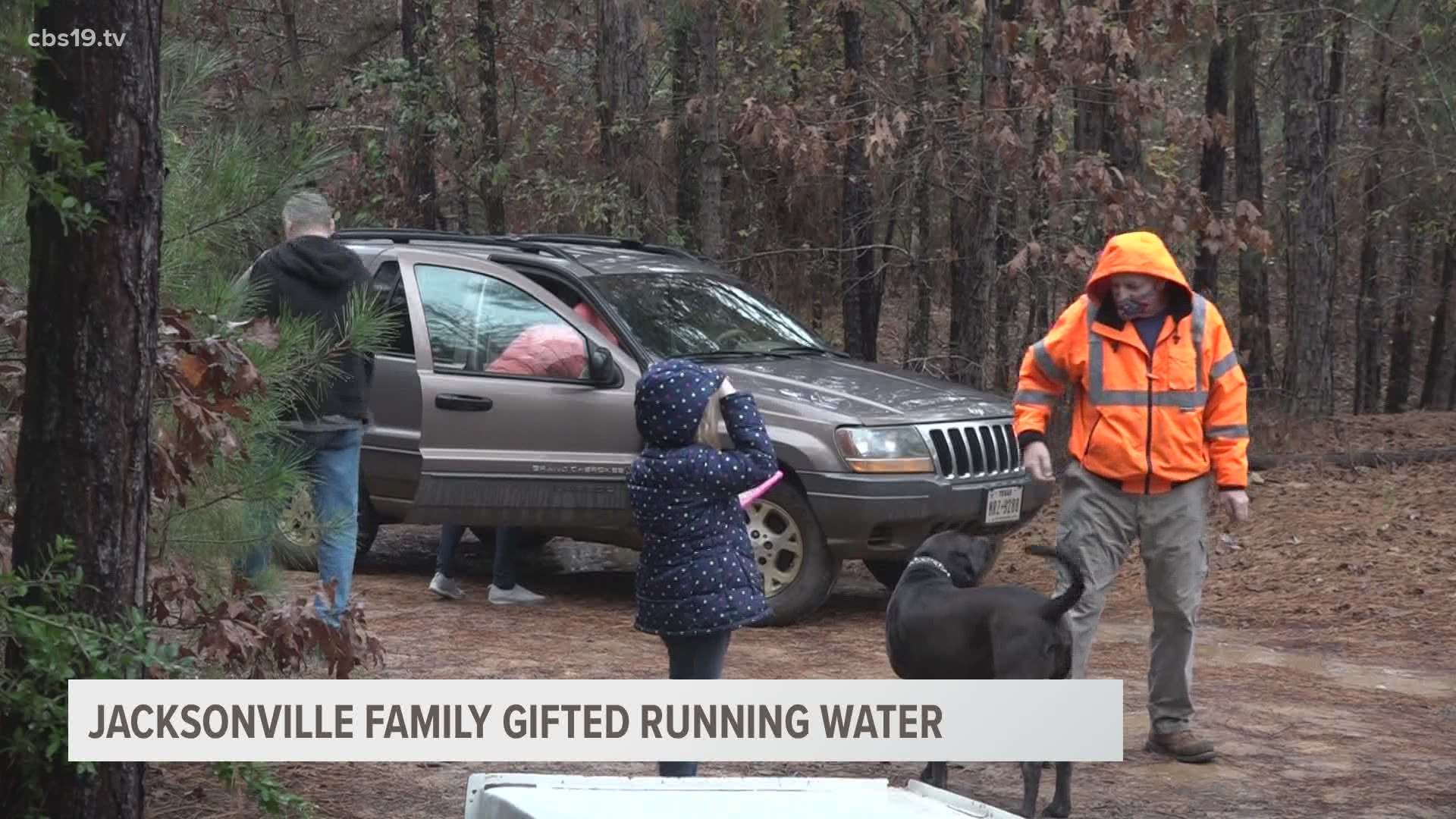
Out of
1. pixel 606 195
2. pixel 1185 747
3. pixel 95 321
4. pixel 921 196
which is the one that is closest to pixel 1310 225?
pixel 921 196

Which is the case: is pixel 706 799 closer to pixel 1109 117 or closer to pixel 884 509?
pixel 884 509

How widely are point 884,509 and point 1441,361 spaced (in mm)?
24873

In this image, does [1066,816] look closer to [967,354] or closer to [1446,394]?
[967,354]

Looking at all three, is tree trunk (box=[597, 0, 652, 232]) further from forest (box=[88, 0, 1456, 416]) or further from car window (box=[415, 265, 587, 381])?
car window (box=[415, 265, 587, 381])

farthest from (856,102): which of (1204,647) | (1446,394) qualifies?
(1446,394)

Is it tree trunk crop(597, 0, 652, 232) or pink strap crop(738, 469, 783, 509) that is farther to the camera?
tree trunk crop(597, 0, 652, 232)

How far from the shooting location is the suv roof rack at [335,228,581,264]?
35.7 feet

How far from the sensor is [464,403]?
10289 millimetres

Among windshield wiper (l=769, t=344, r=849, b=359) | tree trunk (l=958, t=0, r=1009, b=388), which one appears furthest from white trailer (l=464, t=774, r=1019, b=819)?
tree trunk (l=958, t=0, r=1009, b=388)

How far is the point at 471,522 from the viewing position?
33.3ft

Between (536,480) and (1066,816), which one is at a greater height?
(536,480)

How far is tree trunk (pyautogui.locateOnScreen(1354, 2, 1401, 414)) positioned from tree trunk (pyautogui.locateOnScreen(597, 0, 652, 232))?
10.3 meters

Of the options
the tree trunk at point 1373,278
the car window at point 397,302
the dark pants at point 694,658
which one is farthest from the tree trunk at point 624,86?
the tree trunk at point 1373,278

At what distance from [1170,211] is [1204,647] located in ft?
15.9
